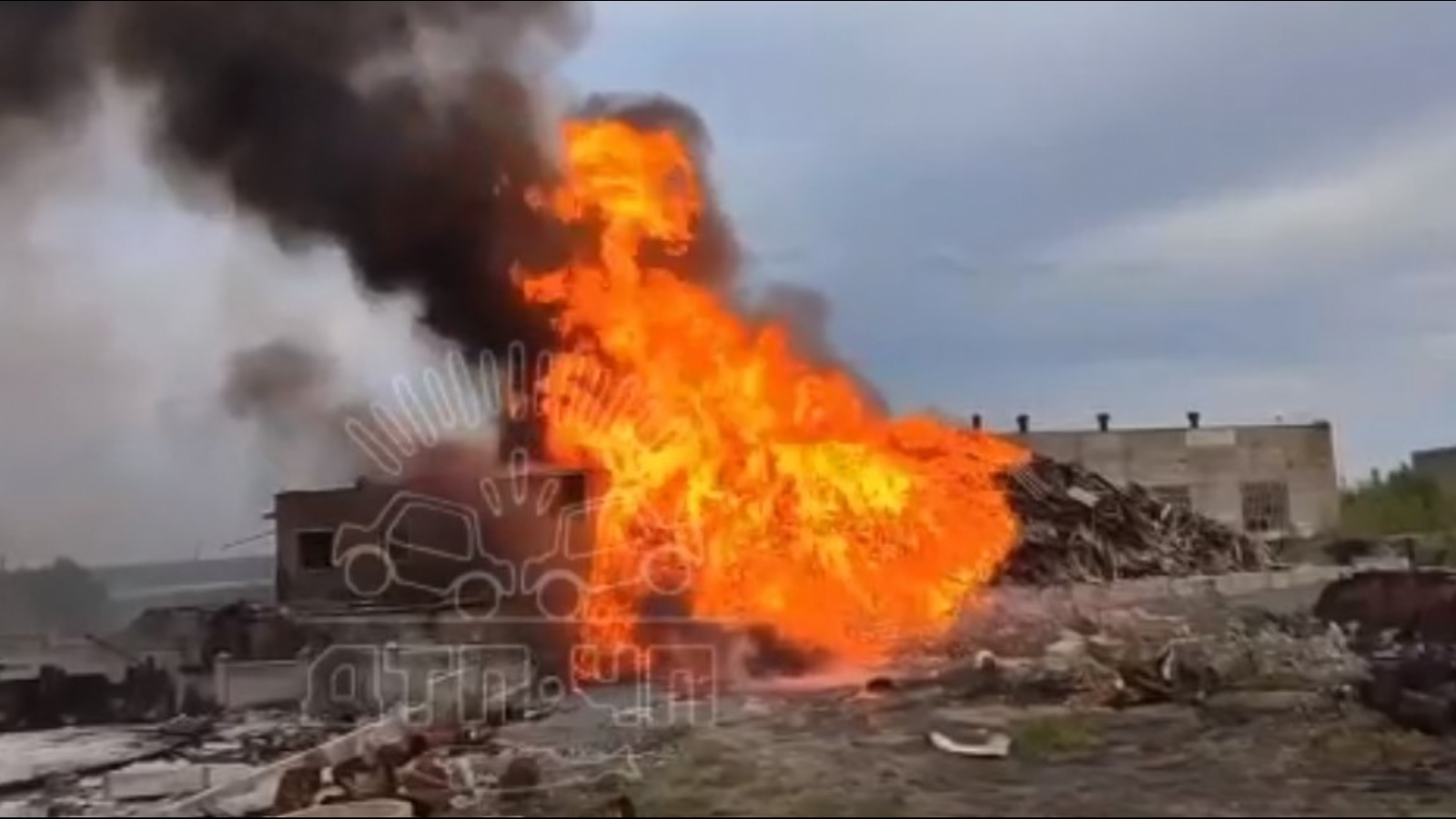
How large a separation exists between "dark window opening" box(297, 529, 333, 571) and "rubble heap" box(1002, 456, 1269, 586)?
11.4 meters

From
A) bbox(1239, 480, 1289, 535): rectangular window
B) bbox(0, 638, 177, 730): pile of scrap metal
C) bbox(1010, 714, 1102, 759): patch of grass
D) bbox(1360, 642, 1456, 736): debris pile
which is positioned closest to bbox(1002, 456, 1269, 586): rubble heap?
bbox(1360, 642, 1456, 736): debris pile

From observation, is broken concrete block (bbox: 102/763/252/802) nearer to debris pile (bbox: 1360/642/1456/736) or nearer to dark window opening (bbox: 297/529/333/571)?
dark window opening (bbox: 297/529/333/571)

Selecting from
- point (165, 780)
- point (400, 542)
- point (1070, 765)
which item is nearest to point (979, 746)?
point (1070, 765)

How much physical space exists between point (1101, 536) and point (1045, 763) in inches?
565

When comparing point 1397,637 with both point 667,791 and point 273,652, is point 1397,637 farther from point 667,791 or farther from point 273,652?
point 273,652

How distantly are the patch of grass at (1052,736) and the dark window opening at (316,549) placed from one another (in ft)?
46.0

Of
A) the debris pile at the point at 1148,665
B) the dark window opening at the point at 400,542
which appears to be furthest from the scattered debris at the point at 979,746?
the dark window opening at the point at 400,542

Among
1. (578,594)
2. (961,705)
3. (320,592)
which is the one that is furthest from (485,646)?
(961,705)

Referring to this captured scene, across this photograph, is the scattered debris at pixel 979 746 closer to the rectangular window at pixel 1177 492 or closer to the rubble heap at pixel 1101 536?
the rubble heap at pixel 1101 536

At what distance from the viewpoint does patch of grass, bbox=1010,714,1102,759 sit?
46.7 ft

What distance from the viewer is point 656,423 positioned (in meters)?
22.2

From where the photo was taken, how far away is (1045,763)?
13.7m

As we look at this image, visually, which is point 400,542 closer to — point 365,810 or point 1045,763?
point 365,810

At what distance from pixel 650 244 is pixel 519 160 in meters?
2.33
